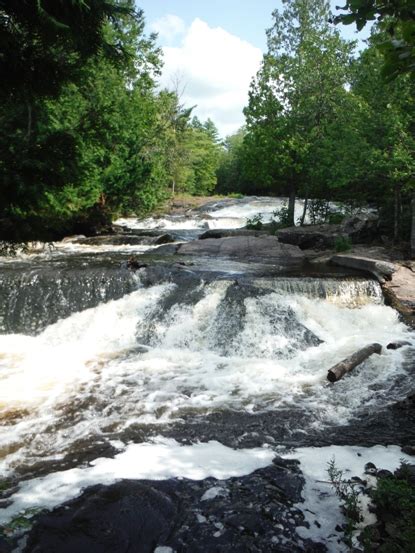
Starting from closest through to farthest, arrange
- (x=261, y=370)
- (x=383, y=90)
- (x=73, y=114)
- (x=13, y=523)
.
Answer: (x=13, y=523) → (x=261, y=370) → (x=383, y=90) → (x=73, y=114)

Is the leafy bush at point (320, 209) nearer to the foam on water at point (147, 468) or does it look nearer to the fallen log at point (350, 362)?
the fallen log at point (350, 362)

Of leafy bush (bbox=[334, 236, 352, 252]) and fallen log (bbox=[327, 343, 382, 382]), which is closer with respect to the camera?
fallen log (bbox=[327, 343, 382, 382])

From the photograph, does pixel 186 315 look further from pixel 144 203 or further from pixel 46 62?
pixel 144 203

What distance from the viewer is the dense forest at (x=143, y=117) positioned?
11.5 feet

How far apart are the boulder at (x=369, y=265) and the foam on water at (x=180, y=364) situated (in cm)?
119

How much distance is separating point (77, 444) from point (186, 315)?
5031 millimetres

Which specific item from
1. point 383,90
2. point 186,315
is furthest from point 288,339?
point 383,90

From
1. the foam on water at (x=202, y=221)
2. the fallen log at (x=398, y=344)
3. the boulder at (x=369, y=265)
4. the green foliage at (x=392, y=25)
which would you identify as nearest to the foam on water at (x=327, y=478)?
the green foliage at (x=392, y=25)

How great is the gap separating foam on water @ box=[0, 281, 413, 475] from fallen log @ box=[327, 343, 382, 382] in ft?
0.55

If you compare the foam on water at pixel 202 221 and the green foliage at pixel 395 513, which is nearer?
the green foliage at pixel 395 513

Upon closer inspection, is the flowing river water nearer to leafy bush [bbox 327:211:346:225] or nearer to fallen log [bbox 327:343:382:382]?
fallen log [bbox 327:343:382:382]

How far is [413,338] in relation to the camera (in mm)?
9023

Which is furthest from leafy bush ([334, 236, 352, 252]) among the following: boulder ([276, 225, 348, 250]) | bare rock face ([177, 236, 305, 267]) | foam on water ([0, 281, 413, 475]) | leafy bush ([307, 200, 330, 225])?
leafy bush ([307, 200, 330, 225])

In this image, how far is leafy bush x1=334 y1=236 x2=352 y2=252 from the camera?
14.8 m
